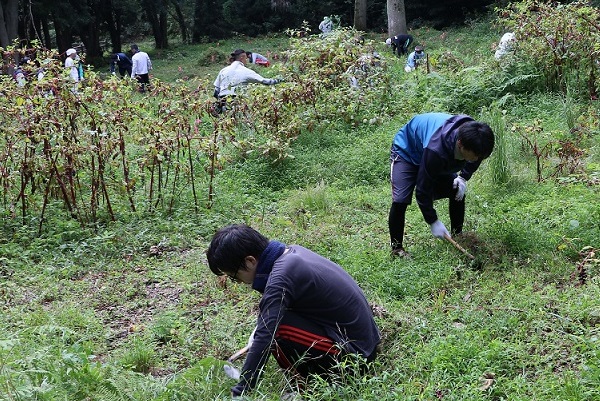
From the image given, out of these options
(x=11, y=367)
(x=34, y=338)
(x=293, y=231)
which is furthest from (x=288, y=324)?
(x=293, y=231)

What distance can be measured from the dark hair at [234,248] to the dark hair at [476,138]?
1769 mm

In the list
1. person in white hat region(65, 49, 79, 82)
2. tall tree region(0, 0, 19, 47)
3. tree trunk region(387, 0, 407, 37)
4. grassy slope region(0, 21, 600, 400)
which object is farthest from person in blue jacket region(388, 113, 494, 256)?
tall tree region(0, 0, 19, 47)

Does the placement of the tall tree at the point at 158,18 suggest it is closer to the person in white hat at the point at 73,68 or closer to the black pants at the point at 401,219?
the person in white hat at the point at 73,68

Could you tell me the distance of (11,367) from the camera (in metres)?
3.36

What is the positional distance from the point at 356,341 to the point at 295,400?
0.47 m

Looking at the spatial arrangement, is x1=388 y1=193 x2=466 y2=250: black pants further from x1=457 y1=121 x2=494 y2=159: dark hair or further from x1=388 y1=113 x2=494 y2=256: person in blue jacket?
x1=457 y1=121 x2=494 y2=159: dark hair

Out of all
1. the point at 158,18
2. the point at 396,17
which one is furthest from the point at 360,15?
the point at 158,18

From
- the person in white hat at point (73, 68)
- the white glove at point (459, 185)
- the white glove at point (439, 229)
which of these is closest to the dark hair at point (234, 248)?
the white glove at point (439, 229)

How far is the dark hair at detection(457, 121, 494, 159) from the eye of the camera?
13.4 ft

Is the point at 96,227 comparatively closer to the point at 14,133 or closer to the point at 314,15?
the point at 14,133

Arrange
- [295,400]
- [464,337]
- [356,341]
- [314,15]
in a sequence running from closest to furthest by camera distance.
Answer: [295,400] < [356,341] < [464,337] < [314,15]

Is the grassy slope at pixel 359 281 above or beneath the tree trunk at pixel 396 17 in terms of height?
beneath

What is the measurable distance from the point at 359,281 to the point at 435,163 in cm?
101

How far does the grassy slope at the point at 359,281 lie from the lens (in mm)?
3160
